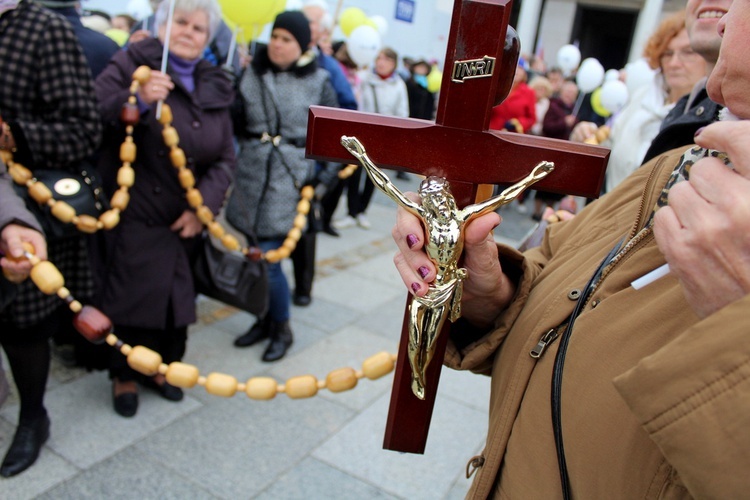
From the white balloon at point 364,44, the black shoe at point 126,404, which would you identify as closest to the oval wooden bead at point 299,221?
the black shoe at point 126,404

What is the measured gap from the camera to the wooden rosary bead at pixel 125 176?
2697mm

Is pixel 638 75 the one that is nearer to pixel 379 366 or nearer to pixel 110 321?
pixel 379 366

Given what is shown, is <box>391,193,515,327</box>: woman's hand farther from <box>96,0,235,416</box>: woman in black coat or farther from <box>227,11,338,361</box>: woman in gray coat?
<box>227,11,338,361</box>: woman in gray coat

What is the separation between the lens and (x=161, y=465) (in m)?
2.57

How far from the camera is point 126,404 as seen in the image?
2.91 meters

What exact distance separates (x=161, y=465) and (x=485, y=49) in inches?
89.9

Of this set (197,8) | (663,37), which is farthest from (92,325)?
(663,37)

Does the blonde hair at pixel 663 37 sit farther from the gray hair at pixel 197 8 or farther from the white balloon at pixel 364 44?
the white balloon at pixel 364 44

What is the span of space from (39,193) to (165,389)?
1202 millimetres

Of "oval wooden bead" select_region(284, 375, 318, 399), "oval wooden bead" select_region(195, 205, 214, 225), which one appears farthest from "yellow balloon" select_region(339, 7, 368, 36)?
"oval wooden bead" select_region(284, 375, 318, 399)

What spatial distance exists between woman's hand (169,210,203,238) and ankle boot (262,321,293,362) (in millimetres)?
939

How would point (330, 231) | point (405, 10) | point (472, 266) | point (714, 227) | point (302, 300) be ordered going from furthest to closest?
1. point (405, 10)
2. point (330, 231)
3. point (302, 300)
4. point (472, 266)
5. point (714, 227)

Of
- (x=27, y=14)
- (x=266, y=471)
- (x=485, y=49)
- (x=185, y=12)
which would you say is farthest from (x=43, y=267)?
(x=485, y=49)

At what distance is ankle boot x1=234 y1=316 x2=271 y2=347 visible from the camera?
3.73m
